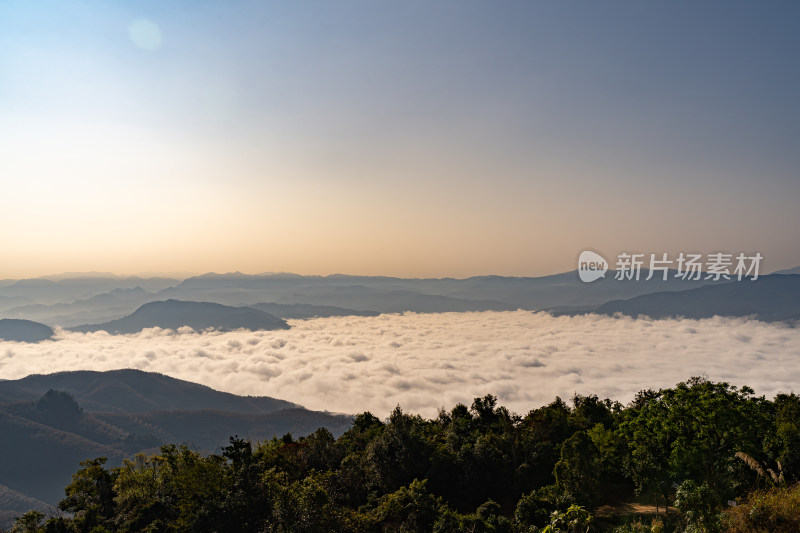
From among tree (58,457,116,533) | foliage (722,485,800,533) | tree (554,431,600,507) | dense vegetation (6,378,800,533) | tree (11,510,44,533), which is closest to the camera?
foliage (722,485,800,533)

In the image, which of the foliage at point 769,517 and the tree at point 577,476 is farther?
the tree at point 577,476

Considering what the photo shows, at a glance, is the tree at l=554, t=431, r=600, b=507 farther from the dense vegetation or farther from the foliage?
the foliage

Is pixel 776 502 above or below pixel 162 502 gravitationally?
above

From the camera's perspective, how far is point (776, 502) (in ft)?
52.6

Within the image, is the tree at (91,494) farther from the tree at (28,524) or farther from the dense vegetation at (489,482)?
the tree at (28,524)

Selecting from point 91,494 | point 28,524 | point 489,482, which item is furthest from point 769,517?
point 28,524

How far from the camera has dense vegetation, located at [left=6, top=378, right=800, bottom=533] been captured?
24.2 meters

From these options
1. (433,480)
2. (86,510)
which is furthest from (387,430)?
(86,510)

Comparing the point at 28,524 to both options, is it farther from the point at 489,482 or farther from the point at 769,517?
the point at 769,517

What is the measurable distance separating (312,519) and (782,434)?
32.9m

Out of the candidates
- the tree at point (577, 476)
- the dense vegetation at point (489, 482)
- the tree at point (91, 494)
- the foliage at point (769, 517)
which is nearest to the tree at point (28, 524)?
the dense vegetation at point (489, 482)

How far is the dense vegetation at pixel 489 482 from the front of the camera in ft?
79.5

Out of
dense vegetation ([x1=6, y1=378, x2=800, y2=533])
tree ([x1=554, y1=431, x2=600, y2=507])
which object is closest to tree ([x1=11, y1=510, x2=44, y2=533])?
dense vegetation ([x1=6, y1=378, x2=800, y2=533])

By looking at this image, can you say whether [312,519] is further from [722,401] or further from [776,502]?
[722,401]
